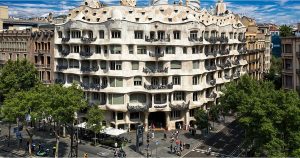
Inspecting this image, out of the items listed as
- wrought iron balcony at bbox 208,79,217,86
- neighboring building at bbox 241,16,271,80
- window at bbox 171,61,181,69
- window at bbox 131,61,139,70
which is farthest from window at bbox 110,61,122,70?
neighboring building at bbox 241,16,271,80

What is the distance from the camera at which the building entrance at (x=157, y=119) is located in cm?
9338

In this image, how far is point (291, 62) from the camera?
3378 inches

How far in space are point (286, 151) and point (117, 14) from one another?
160 feet

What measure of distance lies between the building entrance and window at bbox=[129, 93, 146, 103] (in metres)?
5.56

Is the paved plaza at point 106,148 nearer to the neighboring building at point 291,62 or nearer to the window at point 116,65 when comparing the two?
the window at point 116,65

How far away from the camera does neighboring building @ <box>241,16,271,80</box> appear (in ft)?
427

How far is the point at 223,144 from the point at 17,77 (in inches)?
2041

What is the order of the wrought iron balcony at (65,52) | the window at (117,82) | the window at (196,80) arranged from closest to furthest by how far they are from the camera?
the window at (117,82) < the window at (196,80) < the wrought iron balcony at (65,52)

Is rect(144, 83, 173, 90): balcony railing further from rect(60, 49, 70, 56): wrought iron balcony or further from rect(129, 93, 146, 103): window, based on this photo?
rect(60, 49, 70, 56): wrought iron balcony

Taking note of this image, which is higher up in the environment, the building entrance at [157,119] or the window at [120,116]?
the window at [120,116]

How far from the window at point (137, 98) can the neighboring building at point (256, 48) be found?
51.2 m

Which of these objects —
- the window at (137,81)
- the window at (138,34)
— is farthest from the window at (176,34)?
the window at (137,81)

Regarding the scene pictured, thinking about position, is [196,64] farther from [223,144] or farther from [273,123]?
[273,123]

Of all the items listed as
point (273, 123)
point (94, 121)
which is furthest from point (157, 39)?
point (273, 123)
